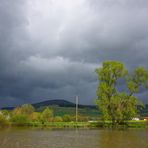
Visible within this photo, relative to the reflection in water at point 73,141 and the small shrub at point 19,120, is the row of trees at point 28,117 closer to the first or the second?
the small shrub at point 19,120

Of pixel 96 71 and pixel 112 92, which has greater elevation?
pixel 96 71

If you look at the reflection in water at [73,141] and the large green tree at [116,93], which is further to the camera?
→ the large green tree at [116,93]

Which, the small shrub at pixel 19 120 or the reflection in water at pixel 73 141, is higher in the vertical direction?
the small shrub at pixel 19 120

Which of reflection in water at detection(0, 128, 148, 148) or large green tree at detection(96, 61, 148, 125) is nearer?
reflection in water at detection(0, 128, 148, 148)

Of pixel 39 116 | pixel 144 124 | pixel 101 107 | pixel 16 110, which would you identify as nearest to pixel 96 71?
pixel 101 107

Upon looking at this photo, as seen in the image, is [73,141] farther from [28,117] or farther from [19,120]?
[28,117]

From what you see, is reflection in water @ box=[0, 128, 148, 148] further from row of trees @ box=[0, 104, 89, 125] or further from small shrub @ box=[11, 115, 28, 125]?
small shrub @ box=[11, 115, 28, 125]

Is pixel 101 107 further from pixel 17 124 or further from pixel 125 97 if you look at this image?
pixel 17 124

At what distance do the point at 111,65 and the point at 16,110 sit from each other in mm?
42235

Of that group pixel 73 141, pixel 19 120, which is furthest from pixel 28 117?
pixel 73 141

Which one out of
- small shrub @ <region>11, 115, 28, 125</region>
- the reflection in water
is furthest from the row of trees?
the reflection in water

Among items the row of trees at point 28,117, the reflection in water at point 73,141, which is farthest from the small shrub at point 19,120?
the reflection in water at point 73,141

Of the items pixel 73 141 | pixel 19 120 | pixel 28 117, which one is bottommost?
pixel 73 141

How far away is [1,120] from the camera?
226ft
